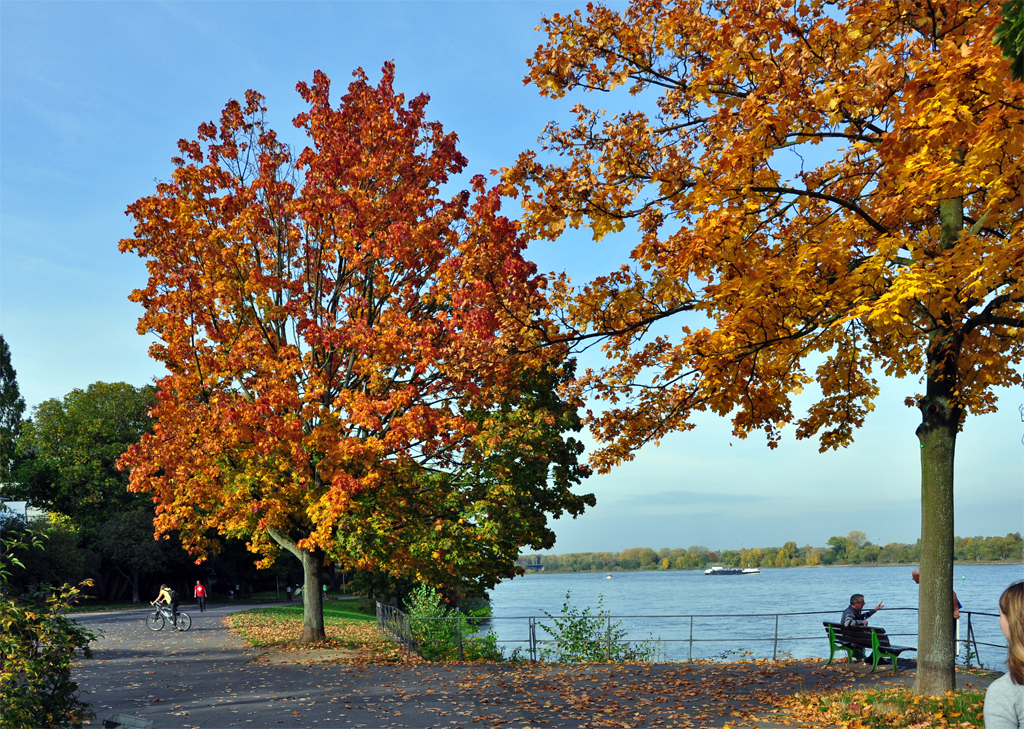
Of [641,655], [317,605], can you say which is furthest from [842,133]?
[317,605]

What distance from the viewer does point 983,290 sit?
7785 mm

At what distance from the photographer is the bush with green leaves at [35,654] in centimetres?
726

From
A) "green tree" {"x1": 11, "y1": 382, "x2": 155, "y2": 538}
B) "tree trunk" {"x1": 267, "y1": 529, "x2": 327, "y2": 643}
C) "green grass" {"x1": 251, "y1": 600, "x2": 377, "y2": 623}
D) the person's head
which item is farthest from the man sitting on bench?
"green tree" {"x1": 11, "y1": 382, "x2": 155, "y2": 538}

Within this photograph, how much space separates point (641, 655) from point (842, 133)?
12846 millimetres

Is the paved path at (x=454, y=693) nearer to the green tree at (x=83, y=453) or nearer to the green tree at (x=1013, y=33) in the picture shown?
the green tree at (x=1013, y=33)

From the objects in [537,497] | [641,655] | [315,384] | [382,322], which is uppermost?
[382,322]

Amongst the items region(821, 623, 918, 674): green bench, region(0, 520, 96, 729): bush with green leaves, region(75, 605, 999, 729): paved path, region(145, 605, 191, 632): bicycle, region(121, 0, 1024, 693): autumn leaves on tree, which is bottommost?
region(145, 605, 191, 632): bicycle

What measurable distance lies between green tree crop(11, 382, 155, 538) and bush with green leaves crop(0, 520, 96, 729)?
147ft

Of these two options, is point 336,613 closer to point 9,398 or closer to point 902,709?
point 902,709

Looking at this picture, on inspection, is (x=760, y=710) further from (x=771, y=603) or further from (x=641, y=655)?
(x=771, y=603)

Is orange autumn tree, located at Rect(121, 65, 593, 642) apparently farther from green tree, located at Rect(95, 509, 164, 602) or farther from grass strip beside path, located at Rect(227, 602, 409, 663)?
green tree, located at Rect(95, 509, 164, 602)

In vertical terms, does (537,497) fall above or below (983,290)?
below

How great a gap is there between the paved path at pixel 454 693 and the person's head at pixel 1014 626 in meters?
7.10

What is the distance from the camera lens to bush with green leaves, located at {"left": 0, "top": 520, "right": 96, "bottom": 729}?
7.26m
